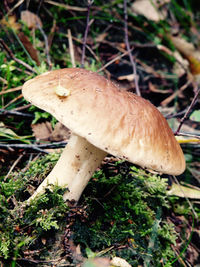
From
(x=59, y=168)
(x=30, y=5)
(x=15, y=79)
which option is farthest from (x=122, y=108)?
(x=30, y=5)

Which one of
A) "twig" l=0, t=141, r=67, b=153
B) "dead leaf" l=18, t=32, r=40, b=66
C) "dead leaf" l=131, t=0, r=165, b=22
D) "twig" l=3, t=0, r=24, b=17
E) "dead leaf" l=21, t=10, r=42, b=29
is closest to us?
"twig" l=0, t=141, r=67, b=153

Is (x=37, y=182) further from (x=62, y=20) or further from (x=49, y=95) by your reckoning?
(x=62, y=20)

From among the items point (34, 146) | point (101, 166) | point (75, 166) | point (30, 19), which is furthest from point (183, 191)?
point (30, 19)

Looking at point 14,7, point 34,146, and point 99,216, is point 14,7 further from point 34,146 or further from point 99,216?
point 99,216

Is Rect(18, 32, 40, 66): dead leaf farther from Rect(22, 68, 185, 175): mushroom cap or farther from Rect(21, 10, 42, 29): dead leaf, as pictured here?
Rect(22, 68, 185, 175): mushroom cap

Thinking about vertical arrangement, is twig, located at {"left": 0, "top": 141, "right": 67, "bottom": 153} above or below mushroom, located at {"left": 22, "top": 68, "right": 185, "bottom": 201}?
below

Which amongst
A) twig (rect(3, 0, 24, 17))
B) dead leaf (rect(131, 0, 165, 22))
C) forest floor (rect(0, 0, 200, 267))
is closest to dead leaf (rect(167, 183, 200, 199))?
forest floor (rect(0, 0, 200, 267))
